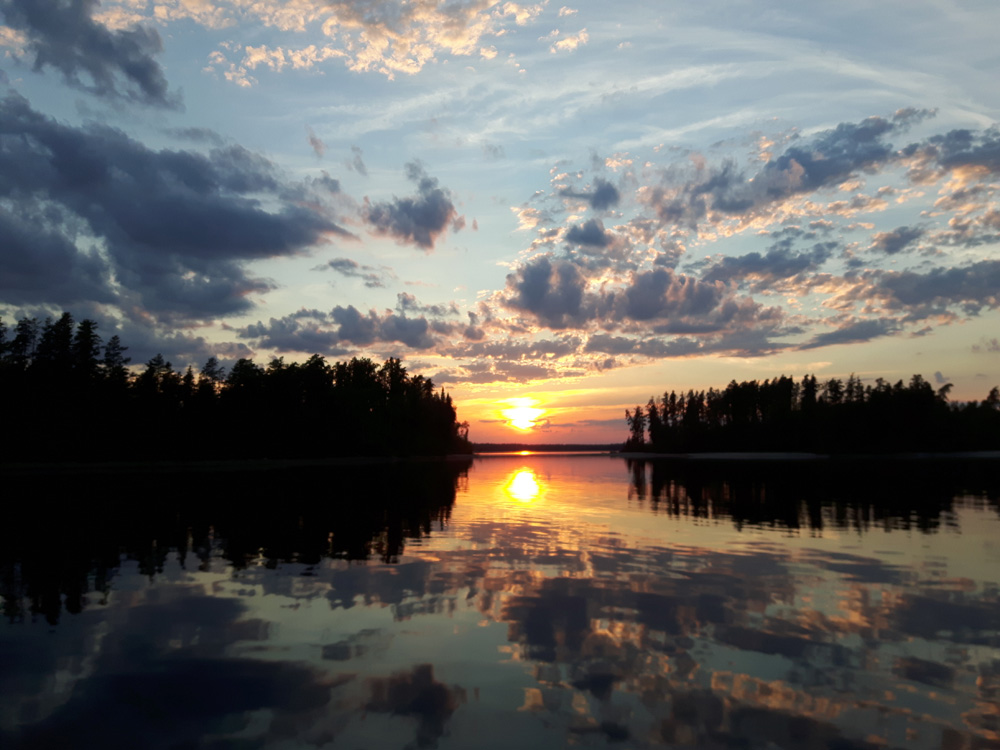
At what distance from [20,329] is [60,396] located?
28.3 meters

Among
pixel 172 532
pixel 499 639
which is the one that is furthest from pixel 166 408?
pixel 499 639

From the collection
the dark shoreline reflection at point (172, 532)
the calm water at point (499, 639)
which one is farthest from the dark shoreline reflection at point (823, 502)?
the dark shoreline reflection at point (172, 532)

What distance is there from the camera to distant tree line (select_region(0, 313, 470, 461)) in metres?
99.3

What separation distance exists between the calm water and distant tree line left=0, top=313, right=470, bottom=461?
80.8 m

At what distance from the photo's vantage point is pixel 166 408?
120 metres

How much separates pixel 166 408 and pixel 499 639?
400 feet

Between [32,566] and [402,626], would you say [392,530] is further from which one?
[402,626]

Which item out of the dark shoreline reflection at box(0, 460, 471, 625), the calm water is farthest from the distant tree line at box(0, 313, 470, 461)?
the calm water

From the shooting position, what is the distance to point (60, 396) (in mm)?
100375

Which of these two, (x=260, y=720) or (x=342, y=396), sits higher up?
(x=342, y=396)

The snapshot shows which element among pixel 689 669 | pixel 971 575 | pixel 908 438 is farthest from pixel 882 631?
pixel 908 438

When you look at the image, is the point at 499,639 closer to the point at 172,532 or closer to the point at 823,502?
the point at 172,532

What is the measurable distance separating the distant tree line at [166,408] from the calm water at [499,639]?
80.8 meters

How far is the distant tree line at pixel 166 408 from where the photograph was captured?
99.3 meters
